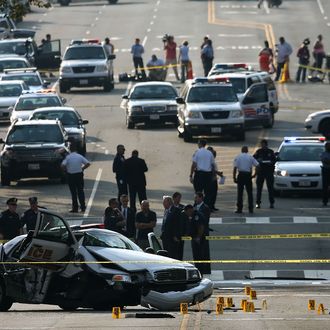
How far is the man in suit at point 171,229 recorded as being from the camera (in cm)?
2498

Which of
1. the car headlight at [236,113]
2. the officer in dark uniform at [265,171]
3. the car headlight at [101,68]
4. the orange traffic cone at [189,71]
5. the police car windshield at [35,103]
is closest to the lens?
the officer in dark uniform at [265,171]

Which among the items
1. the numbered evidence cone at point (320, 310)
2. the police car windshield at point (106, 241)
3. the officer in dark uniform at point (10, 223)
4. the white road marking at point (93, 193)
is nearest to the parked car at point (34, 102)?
the white road marking at point (93, 193)

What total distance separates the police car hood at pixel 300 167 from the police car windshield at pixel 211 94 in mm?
8797

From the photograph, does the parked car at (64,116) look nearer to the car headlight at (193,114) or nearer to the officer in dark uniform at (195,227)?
the car headlight at (193,114)

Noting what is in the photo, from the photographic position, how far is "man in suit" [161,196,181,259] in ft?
82.0

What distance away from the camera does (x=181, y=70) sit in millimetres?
57938

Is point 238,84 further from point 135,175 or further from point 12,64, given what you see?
point 135,175

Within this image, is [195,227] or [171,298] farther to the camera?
[195,227]

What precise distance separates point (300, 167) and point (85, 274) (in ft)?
45.8

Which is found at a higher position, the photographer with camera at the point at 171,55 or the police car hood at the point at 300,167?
the police car hood at the point at 300,167

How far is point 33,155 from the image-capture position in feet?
115

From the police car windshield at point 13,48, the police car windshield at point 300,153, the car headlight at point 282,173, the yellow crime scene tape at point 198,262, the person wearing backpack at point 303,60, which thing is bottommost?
the police car windshield at point 13,48

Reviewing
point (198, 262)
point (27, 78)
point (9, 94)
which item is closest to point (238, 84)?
point (9, 94)

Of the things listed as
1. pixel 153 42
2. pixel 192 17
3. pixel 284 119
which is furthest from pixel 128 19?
pixel 284 119
